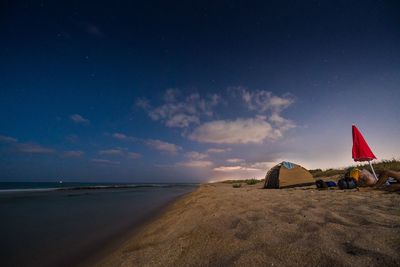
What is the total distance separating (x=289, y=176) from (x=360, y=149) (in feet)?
12.2

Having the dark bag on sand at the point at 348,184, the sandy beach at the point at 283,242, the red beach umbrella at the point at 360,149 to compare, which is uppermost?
the red beach umbrella at the point at 360,149

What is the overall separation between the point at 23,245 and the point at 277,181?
1021 cm

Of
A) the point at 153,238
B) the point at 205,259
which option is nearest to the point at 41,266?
the point at 153,238

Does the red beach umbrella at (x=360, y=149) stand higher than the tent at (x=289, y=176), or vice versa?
the red beach umbrella at (x=360, y=149)

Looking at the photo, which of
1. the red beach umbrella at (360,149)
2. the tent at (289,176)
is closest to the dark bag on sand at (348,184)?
the red beach umbrella at (360,149)

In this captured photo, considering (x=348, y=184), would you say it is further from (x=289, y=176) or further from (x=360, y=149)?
(x=289, y=176)

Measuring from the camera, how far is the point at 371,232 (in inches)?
93.0

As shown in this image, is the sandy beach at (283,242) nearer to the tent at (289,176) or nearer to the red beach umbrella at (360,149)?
the red beach umbrella at (360,149)

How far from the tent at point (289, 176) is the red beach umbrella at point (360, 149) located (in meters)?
3.34

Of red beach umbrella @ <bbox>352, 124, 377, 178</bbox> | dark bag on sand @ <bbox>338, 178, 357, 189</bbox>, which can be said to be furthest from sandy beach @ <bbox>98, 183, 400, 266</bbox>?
red beach umbrella @ <bbox>352, 124, 377, 178</bbox>

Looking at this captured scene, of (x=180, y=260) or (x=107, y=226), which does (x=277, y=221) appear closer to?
(x=180, y=260)

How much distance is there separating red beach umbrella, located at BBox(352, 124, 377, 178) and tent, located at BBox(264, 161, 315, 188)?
3.34 m

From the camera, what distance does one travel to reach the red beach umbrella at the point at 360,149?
746cm

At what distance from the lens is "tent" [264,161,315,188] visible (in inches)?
408
